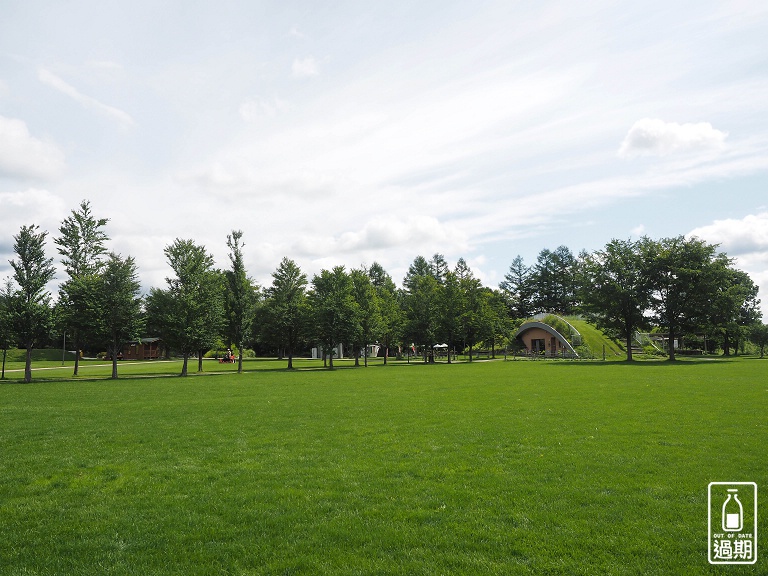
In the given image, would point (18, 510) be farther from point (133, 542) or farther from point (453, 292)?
point (453, 292)

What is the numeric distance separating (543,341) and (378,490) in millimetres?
85908

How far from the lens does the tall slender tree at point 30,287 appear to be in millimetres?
37688

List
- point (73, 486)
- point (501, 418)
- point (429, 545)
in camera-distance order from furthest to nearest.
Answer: point (501, 418), point (73, 486), point (429, 545)

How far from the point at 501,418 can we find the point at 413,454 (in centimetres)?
549

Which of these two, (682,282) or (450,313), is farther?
(450,313)

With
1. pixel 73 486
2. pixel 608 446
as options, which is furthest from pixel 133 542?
pixel 608 446

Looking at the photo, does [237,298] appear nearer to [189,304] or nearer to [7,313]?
[189,304]

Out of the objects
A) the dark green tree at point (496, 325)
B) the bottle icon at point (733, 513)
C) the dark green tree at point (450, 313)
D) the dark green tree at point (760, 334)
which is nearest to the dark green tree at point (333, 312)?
the dark green tree at point (450, 313)

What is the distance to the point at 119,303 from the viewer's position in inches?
1699

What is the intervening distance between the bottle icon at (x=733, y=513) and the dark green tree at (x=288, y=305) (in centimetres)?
4999

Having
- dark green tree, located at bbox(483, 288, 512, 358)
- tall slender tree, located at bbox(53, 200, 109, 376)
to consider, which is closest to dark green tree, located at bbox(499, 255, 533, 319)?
dark green tree, located at bbox(483, 288, 512, 358)

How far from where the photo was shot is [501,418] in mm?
15562

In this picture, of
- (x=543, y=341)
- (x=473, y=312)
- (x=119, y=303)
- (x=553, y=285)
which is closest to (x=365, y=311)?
(x=473, y=312)

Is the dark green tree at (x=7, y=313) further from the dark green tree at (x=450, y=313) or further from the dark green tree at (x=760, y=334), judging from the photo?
the dark green tree at (x=760, y=334)
